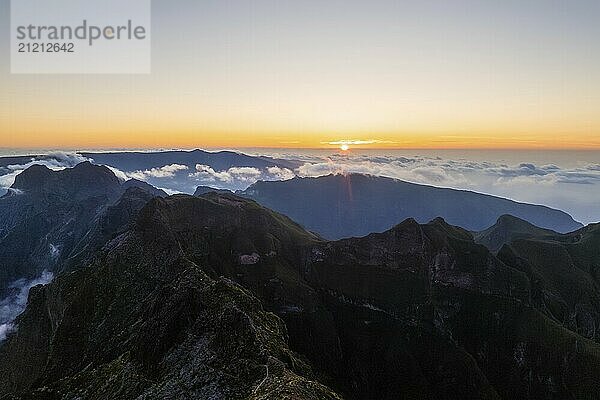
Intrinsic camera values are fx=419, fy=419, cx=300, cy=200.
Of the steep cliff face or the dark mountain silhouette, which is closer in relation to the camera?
the steep cliff face

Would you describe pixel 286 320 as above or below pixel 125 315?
below

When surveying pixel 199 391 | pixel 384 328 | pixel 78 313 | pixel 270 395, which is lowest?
pixel 384 328

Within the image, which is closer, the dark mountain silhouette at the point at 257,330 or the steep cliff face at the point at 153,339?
the steep cliff face at the point at 153,339

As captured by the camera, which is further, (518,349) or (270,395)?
(518,349)

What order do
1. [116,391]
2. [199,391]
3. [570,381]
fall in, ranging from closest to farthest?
1. [199,391]
2. [116,391]
3. [570,381]

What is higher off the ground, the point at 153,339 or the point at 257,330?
the point at 257,330

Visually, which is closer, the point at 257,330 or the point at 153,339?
the point at 257,330

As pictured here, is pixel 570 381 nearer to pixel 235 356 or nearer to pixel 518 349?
pixel 518 349

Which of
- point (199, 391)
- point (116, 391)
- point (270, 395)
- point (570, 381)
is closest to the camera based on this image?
point (270, 395)

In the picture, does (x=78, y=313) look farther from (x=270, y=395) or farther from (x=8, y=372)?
(x=270, y=395)

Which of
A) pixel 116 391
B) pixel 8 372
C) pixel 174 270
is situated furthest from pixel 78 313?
pixel 116 391
